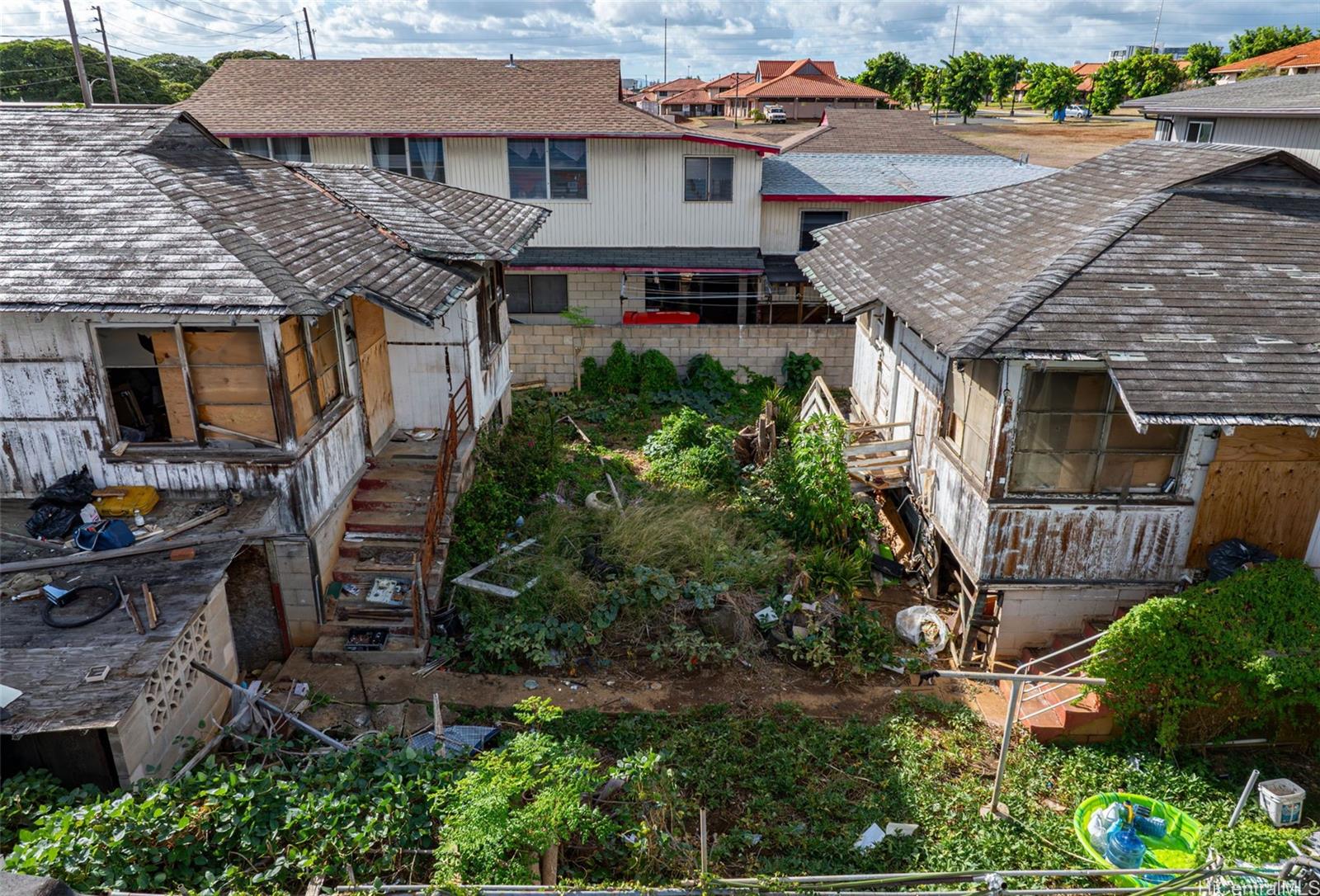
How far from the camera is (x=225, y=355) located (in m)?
9.67

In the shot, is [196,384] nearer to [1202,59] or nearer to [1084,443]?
[1084,443]

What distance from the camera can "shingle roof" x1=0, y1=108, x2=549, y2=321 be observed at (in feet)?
29.0

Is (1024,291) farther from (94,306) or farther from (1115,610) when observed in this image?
(94,306)

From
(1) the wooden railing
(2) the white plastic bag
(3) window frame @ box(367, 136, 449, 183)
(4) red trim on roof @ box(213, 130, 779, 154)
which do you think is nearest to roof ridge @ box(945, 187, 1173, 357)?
(2) the white plastic bag

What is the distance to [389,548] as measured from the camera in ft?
38.2

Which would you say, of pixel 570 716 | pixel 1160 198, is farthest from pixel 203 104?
pixel 1160 198

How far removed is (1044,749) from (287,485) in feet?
30.0

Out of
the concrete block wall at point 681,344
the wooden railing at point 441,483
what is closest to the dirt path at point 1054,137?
the concrete block wall at point 681,344

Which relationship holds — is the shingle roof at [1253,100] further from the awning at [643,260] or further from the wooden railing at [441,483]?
the wooden railing at [441,483]

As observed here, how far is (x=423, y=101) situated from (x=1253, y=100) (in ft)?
67.3

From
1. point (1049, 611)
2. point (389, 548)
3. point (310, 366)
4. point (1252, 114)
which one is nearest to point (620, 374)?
point (389, 548)

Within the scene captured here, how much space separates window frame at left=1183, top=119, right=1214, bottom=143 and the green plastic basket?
1936cm

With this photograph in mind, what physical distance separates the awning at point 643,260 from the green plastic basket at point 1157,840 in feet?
50.9

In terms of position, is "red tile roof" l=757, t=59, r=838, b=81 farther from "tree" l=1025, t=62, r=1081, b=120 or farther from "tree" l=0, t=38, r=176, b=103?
"tree" l=0, t=38, r=176, b=103
